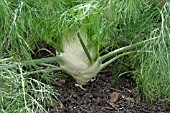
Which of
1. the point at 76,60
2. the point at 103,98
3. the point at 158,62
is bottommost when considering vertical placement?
the point at 103,98

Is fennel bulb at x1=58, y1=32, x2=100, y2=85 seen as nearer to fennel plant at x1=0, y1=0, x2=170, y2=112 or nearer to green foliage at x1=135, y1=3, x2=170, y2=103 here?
fennel plant at x1=0, y1=0, x2=170, y2=112

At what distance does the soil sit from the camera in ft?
6.81

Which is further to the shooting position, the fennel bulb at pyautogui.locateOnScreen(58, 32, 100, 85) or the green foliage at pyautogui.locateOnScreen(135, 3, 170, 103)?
the fennel bulb at pyautogui.locateOnScreen(58, 32, 100, 85)

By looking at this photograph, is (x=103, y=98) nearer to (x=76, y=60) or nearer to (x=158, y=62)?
(x=76, y=60)

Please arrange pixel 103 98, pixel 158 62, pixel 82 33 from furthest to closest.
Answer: pixel 103 98
pixel 82 33
pixel 158 62

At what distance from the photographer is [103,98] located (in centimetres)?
215

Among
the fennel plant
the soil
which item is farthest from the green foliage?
the soil

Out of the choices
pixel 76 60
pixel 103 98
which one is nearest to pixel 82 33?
pixel 76 60

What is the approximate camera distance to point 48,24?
6.37ft

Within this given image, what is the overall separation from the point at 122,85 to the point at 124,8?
568 mm

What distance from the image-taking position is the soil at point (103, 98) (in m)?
2.07

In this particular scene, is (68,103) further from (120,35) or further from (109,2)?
(109,2)

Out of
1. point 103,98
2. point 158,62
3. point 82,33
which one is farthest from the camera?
point 103,98

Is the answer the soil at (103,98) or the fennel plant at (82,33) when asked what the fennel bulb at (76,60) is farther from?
the soil at (103,98)
